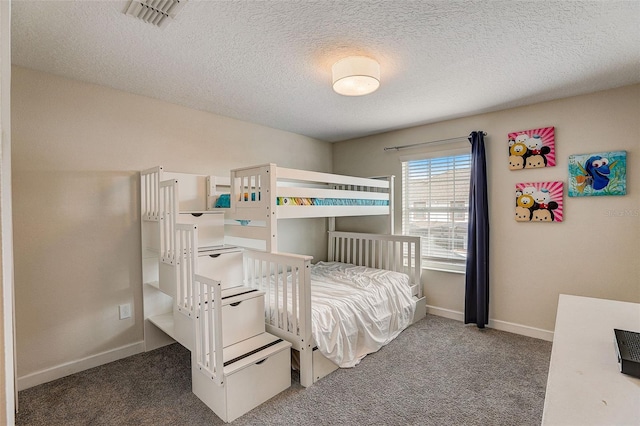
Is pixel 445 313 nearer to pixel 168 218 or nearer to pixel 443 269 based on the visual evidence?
pixel 443 269

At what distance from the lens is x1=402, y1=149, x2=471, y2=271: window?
11.4 ft

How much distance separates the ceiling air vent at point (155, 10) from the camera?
5.00 feet

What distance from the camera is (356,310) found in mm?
2633

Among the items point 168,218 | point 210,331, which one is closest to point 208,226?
point 168,218

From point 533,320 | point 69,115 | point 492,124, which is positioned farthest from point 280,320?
point 492,124

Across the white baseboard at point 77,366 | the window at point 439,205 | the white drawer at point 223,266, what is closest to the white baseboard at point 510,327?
the window at point 439,205

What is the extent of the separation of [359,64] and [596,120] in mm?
2286

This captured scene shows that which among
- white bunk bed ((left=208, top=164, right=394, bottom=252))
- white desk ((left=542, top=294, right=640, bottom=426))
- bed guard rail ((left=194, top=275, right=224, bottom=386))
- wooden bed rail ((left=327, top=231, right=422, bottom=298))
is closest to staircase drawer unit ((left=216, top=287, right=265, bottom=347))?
bed guard rail ((left=194, top=275, right=224, bottom=386))

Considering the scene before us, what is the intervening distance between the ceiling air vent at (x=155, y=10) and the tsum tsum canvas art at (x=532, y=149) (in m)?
3.09

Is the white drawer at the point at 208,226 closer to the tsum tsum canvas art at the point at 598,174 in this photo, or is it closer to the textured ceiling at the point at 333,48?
the textured ceiling at the point at 333,48

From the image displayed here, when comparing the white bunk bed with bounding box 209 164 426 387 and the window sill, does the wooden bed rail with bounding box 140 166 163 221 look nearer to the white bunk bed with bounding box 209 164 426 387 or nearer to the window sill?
the white bunk bed with bounding box 209 164 426 387

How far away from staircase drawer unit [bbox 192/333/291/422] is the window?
2272mm

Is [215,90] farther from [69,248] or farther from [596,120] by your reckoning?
[596,120]

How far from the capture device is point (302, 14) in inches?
64.0
